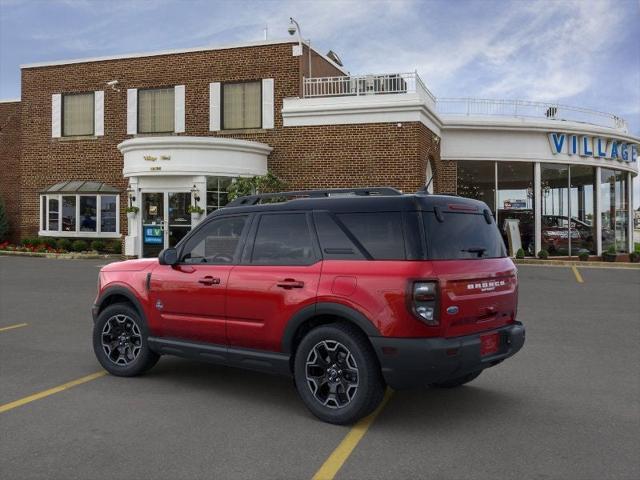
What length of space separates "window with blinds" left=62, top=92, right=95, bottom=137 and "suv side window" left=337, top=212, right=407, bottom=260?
73.0 ft

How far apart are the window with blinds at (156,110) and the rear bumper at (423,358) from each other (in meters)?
20.6

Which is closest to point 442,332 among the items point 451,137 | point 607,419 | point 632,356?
point 607,419

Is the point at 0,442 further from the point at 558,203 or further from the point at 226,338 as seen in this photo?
the point at 558,203

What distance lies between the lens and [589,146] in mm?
24375

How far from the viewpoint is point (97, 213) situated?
23531 millimetres

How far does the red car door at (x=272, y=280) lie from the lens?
16.2 ft

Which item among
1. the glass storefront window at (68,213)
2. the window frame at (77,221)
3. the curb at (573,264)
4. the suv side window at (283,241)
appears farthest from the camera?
the glass storefront window at (68,213)

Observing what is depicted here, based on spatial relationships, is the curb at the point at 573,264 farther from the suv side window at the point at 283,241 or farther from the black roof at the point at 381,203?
the suv side window at the point at 283,241

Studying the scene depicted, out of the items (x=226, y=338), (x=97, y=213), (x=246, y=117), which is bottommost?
(x=226, y=338)

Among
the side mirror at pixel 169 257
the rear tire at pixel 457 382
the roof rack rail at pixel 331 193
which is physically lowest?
the rear tire at pixel 457 382

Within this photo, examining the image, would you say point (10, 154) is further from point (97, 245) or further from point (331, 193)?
point (331, 193)

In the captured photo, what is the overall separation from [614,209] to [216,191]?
17.6 m

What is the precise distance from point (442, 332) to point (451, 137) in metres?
20.0

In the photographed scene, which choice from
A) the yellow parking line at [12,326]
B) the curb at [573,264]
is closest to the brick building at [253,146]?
the curb at [573,264]
